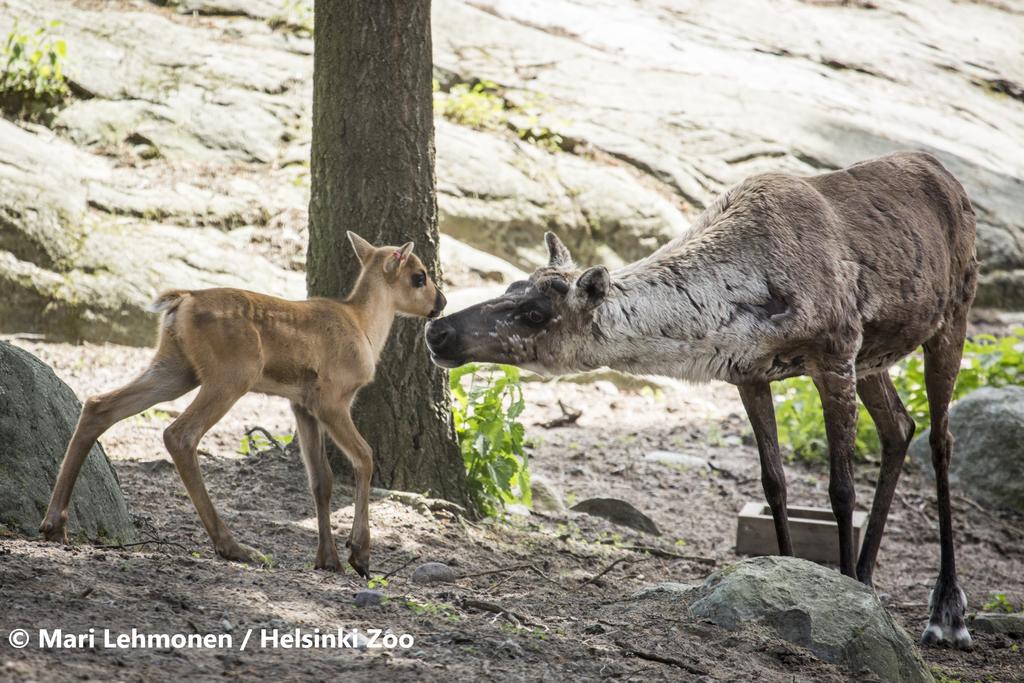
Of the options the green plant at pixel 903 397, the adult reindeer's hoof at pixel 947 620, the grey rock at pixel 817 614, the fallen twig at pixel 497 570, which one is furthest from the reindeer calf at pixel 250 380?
the green plant at pixel 903 397

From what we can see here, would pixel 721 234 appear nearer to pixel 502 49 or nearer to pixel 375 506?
pixel 375 506

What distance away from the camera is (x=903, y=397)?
10.0m

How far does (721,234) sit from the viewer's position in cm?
609

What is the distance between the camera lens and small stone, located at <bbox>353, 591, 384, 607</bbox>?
434cm

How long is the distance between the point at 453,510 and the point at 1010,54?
18600 millimetres

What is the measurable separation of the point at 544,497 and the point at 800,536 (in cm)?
176

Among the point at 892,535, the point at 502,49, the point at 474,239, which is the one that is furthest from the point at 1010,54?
the point at 892,535

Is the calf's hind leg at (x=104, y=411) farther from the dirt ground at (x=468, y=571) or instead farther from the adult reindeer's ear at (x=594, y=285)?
the adult reindeer's ear at (x=594, y=285)

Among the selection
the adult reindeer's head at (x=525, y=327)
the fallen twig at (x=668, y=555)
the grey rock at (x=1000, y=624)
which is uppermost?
the adult reindeer's head at (x=525, y=327)

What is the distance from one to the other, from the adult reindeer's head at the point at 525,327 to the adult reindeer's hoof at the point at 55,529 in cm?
201

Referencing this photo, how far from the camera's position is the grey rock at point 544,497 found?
7.66 metres

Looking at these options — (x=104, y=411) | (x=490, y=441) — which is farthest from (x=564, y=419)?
(x=104, y=411)

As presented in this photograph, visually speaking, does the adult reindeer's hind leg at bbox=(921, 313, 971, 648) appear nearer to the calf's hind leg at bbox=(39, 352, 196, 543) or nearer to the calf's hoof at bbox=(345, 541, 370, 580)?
the calf's hoof at bbox=(345, 541, 370, 580)

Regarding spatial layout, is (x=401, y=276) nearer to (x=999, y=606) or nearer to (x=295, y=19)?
(x=999, y=606)
